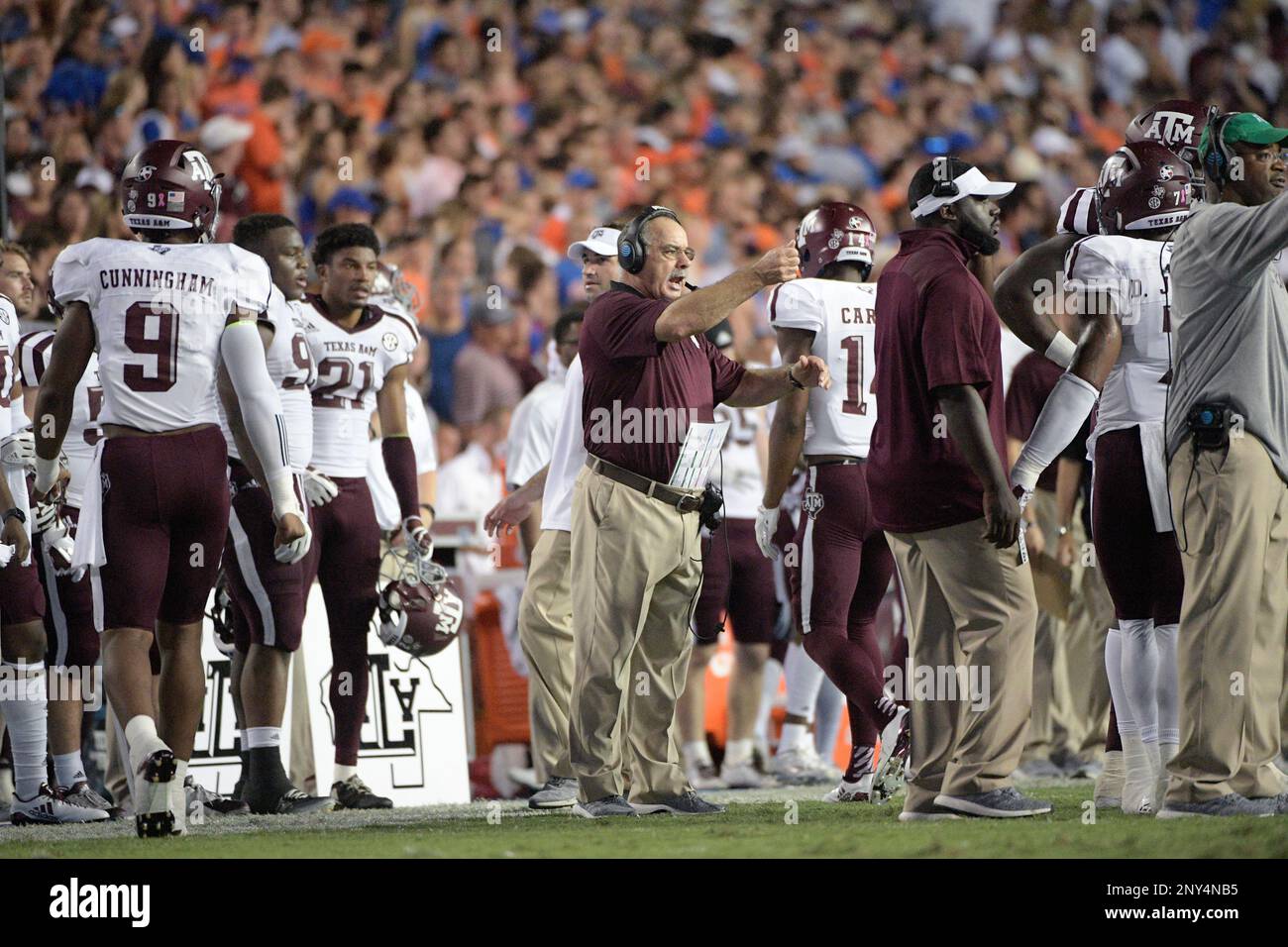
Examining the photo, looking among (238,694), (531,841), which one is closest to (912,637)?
(531,841)

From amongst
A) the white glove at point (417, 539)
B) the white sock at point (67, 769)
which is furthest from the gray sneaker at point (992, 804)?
the white sock at point (67, 769)

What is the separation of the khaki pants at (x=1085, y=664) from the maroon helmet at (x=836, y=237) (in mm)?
2410

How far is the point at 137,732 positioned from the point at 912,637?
221cm

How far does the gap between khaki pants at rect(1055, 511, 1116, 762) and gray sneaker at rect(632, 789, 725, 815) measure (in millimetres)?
3259

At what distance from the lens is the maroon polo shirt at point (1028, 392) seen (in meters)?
8.03

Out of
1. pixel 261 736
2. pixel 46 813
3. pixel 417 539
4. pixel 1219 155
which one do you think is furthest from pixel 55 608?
pixel 1219 155

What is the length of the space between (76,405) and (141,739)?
260 centimetres

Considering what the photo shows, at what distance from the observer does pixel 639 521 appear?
545 centimetres

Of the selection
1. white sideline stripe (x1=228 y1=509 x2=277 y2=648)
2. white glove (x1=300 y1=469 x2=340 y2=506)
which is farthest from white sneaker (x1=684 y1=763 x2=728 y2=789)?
white sideline stripe (x1=228 y1=509 x2=277 y2=648)

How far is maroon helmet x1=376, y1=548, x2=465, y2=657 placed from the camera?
6.87 metres

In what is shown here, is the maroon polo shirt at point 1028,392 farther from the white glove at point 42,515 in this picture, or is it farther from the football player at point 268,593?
the white glove at point 42,515

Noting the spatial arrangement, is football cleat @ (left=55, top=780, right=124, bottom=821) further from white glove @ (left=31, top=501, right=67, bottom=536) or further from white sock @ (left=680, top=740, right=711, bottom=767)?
white sock @ (left=680, top=740, right=711, bottom=767)
